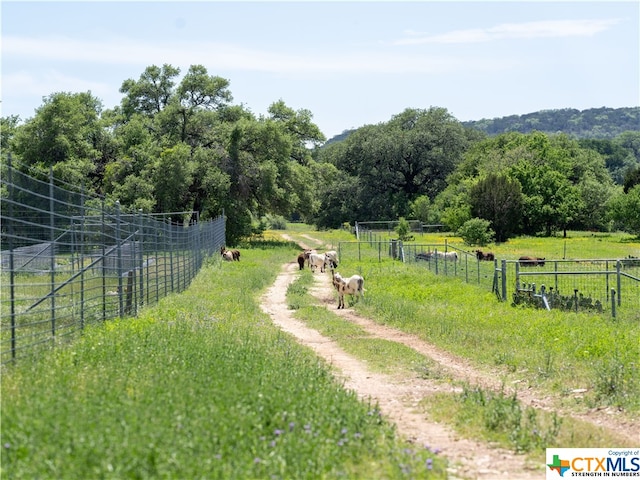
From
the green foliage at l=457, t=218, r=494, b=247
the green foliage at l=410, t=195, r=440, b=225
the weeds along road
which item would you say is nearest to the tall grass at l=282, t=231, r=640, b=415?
the weeds along road

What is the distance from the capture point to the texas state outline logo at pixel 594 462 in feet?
25.2

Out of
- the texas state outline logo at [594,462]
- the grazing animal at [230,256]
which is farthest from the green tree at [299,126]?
the texas state outline logo at [594,462]

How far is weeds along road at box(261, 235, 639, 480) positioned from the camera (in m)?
7.64

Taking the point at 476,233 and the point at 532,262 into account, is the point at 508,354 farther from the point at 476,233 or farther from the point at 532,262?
the point at 476,233

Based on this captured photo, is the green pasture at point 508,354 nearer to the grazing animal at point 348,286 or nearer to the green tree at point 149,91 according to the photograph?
the grazing animal at point 348,286

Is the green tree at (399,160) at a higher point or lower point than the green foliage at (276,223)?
higher

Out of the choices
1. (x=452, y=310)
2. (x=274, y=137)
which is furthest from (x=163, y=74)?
(x=452, y=310)

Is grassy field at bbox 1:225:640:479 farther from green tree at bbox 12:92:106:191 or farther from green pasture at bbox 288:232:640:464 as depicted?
green tree at bbox 12:92:106:191

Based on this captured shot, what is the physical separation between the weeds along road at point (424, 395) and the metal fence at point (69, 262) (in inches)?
142

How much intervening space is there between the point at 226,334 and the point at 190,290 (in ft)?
35.2

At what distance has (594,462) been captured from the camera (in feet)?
26.3

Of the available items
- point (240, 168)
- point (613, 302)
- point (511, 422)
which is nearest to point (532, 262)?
point (613, 302)

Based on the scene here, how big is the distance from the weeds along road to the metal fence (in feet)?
11.8

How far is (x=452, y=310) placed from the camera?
19.1 metres
